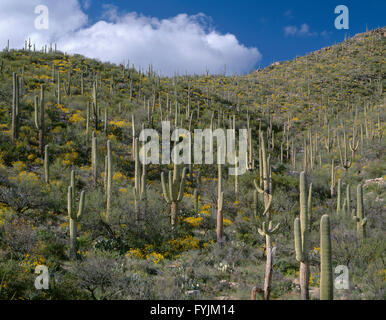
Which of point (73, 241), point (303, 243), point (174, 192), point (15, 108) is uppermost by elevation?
point (15, 108)

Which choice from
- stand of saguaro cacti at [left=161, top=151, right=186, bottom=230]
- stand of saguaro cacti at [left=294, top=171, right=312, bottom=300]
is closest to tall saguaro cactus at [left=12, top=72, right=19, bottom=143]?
stand of saguaro cacti at [left=161, top=151, right=186, bottom=230]

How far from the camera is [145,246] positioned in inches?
433

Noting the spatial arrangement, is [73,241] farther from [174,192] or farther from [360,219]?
[360,219]

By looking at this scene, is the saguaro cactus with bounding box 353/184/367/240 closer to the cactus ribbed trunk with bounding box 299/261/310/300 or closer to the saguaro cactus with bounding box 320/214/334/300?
the cactus ribbed trunk with bounding box 299/261/310/300

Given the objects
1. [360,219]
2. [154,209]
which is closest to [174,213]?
[154,209]

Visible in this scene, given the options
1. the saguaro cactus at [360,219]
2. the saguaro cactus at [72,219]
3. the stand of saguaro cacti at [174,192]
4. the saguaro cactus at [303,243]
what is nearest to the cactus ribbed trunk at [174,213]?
the stand of saguaro cacti at [174,192]

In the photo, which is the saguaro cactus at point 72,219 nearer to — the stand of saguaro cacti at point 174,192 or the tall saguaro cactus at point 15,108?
the stand of saguaro cacti at point 174,192

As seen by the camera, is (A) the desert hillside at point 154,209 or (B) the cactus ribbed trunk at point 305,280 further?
(A) the desert hillside at point 154,209

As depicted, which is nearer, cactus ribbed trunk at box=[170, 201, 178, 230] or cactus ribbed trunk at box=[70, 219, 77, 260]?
cactus ribbed trunk at box=[70, 219, 77, 260]

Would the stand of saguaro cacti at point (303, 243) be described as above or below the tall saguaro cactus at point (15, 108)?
below

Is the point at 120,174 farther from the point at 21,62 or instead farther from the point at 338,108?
the point at 338,108

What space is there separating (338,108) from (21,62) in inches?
1445

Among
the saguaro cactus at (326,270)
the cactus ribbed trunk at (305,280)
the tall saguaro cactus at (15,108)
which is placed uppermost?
the tall saguaro cactus at (15,108)
